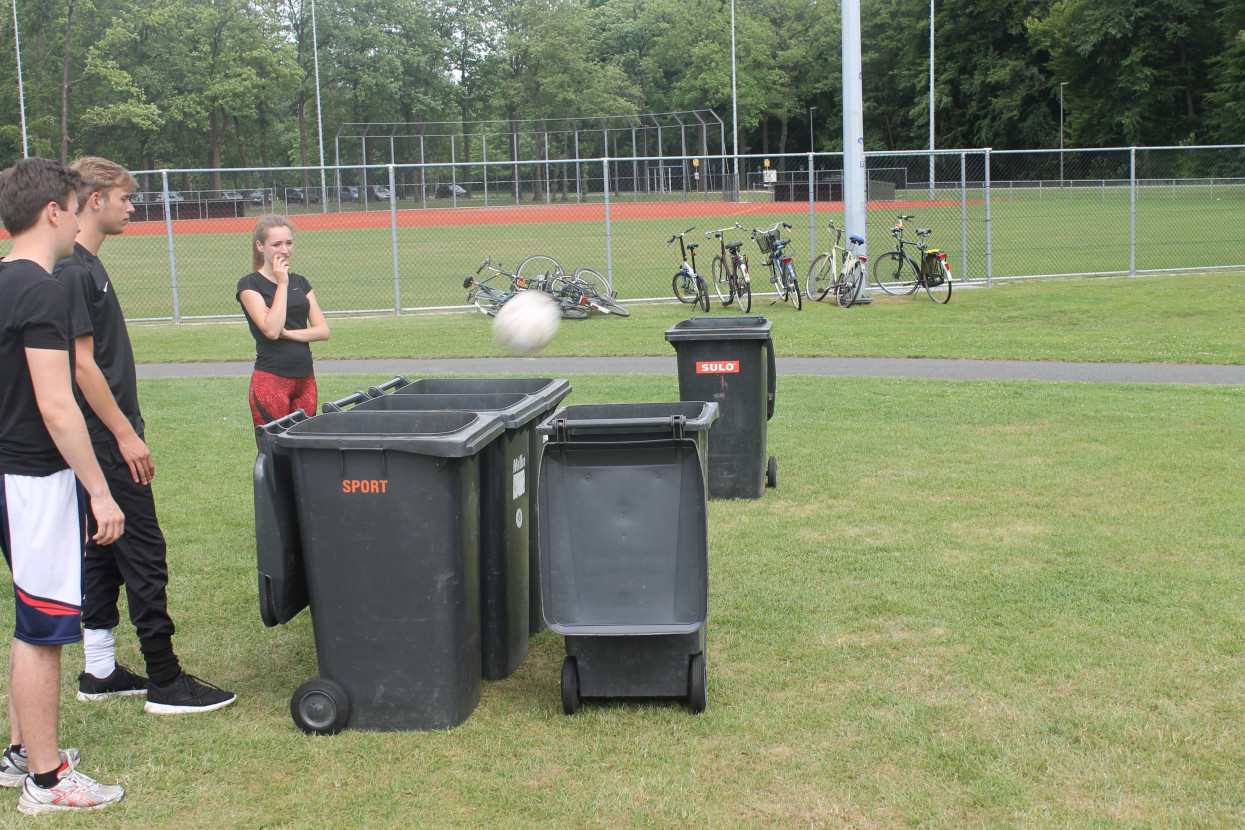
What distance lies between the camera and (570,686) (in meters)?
4.24

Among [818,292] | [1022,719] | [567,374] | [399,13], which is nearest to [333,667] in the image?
[1022,719]

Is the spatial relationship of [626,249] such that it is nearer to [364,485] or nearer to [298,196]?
[298,196]

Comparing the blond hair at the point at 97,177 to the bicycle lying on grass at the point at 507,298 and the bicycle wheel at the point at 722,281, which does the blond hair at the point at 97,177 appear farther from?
the bicycle wheel at the point at 722,281

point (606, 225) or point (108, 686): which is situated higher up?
point (606, 225)

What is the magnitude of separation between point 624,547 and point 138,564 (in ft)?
6.32

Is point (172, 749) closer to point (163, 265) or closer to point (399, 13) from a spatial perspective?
point (163, 265)

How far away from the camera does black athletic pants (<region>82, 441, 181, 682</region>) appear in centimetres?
420

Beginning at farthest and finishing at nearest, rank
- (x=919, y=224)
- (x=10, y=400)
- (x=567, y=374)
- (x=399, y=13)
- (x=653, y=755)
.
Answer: (x=399, y=13) → (x=919, y=224) → (x=567, y=374) → (x=653, y=755) → (x=10, y=400)

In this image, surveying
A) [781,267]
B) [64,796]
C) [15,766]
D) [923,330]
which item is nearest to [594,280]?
[781,267]

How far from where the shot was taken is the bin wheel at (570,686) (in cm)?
424

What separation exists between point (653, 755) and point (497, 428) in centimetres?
137

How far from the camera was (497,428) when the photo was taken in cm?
425

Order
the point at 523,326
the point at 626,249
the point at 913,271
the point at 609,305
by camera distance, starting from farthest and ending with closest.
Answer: the point at 626,249 → the point at 913,271 → the point at 609,305 → the point at 523,326

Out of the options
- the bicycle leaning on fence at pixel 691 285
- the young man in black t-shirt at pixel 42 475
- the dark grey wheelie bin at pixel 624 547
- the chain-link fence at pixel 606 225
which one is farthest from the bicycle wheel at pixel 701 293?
the young man in black t-shirt at pixel 42 475
